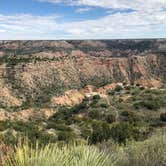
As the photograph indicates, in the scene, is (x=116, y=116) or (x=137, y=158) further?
(x=116, y=116)

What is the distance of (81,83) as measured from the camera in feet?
219

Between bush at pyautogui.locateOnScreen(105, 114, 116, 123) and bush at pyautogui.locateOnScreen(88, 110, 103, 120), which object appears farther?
bush at pyautogui.locateOnScreen(88, 110, 103, 120)

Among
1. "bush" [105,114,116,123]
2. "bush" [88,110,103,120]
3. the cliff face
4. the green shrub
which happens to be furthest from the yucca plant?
the cliff face

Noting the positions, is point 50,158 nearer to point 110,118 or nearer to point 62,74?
point 110,118

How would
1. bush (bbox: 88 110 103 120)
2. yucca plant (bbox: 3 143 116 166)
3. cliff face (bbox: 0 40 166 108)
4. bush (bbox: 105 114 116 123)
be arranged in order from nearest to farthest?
1. yucca plant (bbox: 3 143 116 166)
2. bush (bbox: 105 114 116 123)
3. bush (bbox: 88 110 103 120)
4. cliff face (bbox: 0 40 166 108)

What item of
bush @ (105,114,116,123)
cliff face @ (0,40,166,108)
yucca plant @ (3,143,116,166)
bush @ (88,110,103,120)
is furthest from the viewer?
cliff face @ (0,40,166,108)

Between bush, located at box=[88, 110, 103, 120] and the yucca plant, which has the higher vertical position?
the yucca plant

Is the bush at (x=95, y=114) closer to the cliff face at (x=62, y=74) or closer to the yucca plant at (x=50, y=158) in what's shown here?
the cliff face at (x=62, y=74)

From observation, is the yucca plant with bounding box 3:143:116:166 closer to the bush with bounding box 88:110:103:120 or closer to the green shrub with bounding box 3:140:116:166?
the green shrub with bounding box 3:140:116:166

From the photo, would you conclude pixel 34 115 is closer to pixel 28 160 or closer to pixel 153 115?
pixel 153 115

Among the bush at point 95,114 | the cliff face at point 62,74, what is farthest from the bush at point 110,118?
the cliff face at point 62,74

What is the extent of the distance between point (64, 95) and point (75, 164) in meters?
50.6

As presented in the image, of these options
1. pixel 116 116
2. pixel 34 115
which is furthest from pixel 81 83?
pixel 116 116

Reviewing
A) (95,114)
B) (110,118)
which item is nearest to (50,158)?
(110,118)
